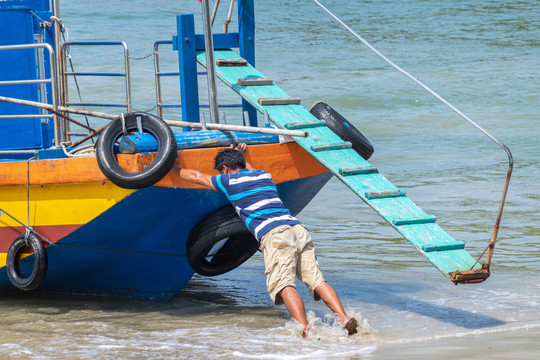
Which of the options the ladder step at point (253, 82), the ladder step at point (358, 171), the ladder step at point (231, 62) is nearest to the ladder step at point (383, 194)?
the ladder step at point (358, 171)

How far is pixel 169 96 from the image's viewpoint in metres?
20.8

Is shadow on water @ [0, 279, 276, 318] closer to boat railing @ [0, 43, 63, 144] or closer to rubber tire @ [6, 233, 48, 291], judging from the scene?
rubber tire @ [6, 233, 48, 291]

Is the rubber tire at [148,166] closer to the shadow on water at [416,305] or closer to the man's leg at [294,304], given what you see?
the man's leg at [294,304]

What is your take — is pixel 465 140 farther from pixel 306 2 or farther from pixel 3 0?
pixel 306 2

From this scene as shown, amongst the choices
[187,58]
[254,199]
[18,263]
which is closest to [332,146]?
[254,199]

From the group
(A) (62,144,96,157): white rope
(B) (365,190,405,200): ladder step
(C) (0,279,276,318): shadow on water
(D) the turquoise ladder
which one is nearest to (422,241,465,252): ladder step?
(D) the turquoise ladder

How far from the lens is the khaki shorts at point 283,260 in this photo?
5.57 metres

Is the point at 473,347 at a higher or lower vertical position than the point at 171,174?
lower

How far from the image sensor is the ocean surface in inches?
217

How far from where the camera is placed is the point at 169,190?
18.7 feet

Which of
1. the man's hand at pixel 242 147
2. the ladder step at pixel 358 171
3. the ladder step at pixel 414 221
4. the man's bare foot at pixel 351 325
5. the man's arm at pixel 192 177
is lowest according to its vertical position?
the man's bare foot at pixel 351 325

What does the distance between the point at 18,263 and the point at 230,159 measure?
1994 millimetres

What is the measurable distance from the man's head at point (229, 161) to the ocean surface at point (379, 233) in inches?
45.8

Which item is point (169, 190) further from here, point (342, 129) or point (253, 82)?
point (342, 129)
